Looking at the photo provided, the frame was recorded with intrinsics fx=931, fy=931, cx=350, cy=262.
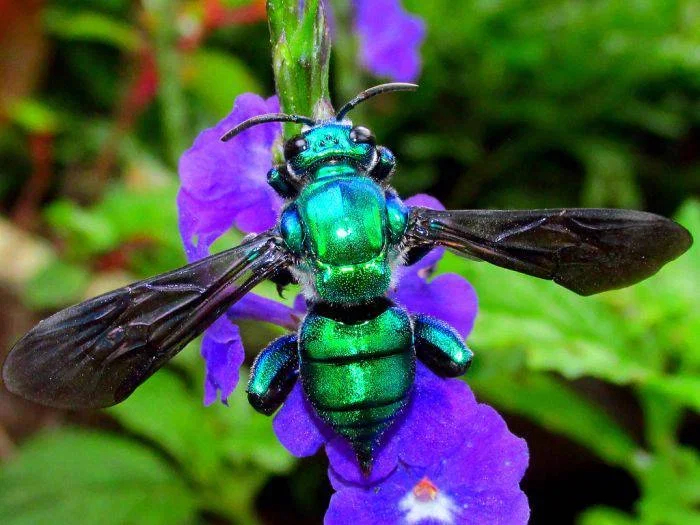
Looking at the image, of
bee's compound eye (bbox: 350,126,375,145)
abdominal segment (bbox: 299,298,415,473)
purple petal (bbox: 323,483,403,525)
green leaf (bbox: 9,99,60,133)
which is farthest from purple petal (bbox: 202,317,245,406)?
green leaf (bbox: 9,99,60,133)

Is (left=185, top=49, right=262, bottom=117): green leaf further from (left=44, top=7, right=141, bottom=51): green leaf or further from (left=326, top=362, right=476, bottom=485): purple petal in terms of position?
(left=326, top=362, right=476, bottom=485): purple petal

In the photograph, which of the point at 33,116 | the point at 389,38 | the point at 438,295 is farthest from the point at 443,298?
the point at 389,38

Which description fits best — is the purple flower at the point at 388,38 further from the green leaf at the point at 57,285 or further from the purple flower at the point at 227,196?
the purple flower at the point at 227,196

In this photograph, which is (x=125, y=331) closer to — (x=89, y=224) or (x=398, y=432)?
(x=398, y=432)

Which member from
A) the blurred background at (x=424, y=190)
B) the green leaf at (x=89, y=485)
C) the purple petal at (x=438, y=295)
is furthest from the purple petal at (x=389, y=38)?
the purple petal at (x=438, y=295)

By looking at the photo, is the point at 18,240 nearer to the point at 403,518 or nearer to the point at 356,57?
the point at 356,57

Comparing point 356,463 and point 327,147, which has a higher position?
point 327,147
